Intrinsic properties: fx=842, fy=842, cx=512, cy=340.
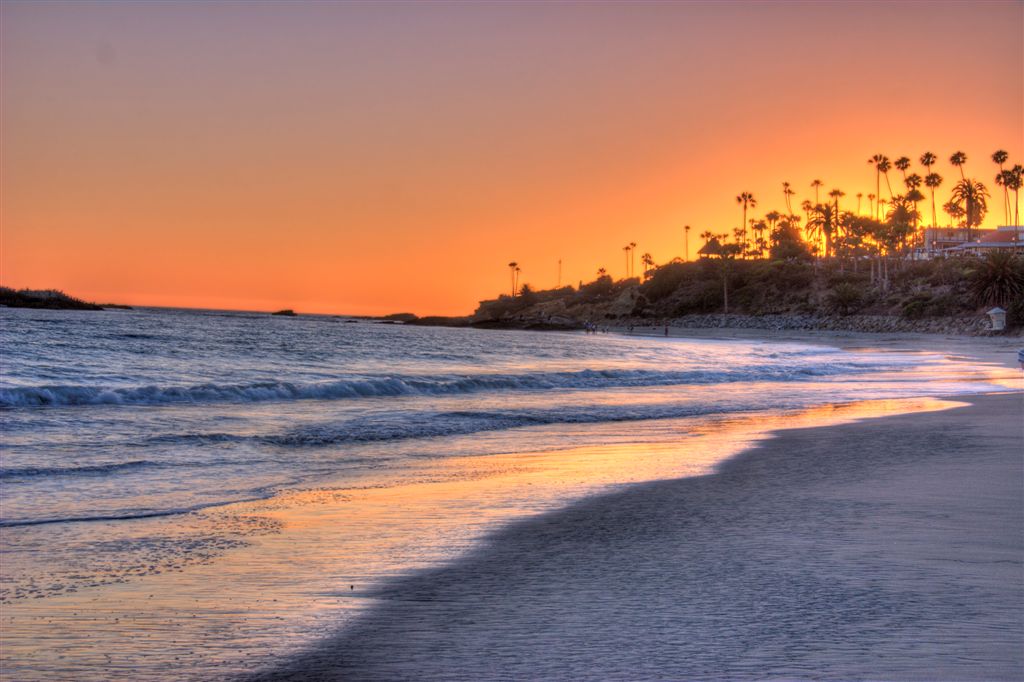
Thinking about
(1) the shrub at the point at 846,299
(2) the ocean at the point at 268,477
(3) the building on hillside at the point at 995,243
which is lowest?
(2) the ocean at the point at 268,477

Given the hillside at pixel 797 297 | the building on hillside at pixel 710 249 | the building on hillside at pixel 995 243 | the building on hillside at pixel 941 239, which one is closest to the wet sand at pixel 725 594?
the hillside at pixel 797 297

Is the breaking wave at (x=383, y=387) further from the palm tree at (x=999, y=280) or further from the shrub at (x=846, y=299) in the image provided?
the shrub at (x=846, y=299)

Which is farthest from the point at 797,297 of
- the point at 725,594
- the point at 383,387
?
the point at 725,594

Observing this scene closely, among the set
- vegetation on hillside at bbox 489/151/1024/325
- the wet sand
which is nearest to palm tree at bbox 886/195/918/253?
vegetation on hillside at bbox 489/151/1024/325

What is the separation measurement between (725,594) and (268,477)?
6738mm

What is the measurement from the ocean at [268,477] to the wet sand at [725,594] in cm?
46

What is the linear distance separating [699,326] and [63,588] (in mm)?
135011

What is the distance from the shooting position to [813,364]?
38.5 metres

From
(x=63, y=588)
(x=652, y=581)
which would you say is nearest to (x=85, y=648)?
(x=63, y=588)

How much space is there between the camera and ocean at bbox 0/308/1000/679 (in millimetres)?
4914

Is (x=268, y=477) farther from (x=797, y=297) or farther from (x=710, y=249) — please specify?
(x=710, y=249)

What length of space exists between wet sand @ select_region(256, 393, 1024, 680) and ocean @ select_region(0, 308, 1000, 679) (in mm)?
455

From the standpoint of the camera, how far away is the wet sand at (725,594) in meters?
4.06

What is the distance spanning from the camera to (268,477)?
10305 mm
